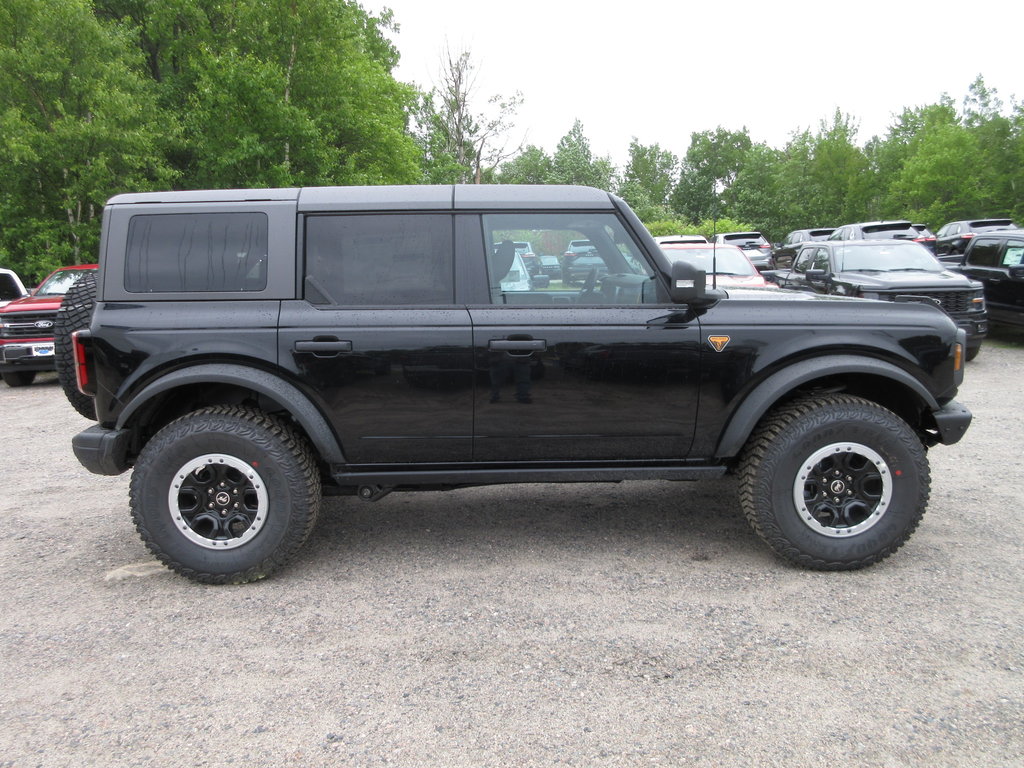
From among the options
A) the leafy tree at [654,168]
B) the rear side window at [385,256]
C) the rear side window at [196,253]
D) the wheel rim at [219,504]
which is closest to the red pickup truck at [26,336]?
the rear side window at [196,253]

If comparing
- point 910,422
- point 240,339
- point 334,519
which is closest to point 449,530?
point 334,519

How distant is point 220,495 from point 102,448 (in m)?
0.61

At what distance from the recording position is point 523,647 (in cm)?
328

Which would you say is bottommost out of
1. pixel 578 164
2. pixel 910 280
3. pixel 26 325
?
pixel 26 325

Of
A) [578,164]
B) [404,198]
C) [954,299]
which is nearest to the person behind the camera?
[404,198]

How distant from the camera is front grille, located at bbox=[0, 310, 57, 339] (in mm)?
10984

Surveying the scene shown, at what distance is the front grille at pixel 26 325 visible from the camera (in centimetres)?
1098

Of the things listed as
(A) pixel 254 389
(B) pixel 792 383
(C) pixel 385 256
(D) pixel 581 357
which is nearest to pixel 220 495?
(A) pixel 254 389

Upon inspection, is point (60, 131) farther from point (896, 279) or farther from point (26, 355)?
point (896, 279)

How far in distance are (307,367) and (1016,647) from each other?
10.9 feet

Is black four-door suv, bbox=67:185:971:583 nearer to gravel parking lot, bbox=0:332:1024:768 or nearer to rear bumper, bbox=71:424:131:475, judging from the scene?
rear bumper, bbox=71:424:131:475

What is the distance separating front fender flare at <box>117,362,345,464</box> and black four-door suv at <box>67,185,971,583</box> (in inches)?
0.4

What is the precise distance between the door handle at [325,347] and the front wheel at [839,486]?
2.15 metres

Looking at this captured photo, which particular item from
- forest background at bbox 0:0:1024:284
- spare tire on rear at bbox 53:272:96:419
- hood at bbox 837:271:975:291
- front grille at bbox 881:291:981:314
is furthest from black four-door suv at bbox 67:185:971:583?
forest background at bbox 0:0:1024:284
